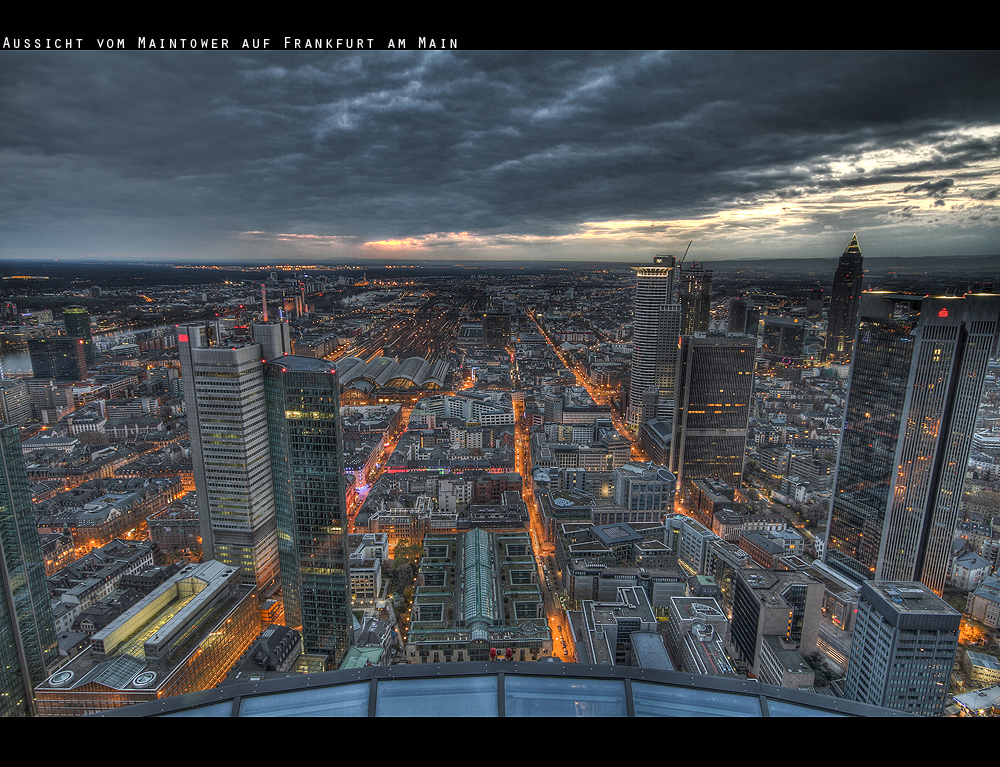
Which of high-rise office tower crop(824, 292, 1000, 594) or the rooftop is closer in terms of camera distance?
the rooftop

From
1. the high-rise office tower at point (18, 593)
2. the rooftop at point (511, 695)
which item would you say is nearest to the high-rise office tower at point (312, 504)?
the high-rise office tower at point (18, 593)

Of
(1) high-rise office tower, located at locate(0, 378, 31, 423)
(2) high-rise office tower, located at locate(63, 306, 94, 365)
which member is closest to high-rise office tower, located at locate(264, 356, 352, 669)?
(2) high-rise office tower, located at locate(63, 306, 94, 365)

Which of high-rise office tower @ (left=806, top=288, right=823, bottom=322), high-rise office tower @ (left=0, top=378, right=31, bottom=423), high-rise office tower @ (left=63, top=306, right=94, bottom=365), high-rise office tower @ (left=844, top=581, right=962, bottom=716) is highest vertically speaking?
high-rise office tower @ (left=806, top=288, right=823, bottom=322)

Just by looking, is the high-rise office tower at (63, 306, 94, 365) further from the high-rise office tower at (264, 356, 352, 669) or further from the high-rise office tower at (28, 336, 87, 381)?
the high-rise office tower at (264, 356, 352, 669)

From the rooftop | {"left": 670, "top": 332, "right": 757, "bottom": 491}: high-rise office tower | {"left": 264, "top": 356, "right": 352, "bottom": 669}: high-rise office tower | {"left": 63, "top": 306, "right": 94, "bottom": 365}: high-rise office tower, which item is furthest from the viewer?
{"left": 670, "top": 332, "right": 757, "bottom": 491}: high-rise office tower

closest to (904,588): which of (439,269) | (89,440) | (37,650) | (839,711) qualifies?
(839,711)
